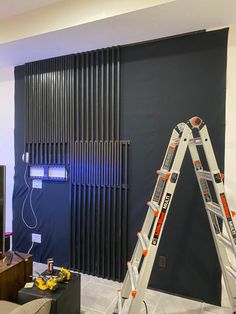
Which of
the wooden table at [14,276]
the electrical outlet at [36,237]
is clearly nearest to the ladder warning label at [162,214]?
the wooden table at [14,276]

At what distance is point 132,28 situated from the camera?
234cm

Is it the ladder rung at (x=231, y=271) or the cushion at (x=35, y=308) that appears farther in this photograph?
the ladder rung at (x=231, y=271)

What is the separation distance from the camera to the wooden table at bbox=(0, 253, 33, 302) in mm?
1920

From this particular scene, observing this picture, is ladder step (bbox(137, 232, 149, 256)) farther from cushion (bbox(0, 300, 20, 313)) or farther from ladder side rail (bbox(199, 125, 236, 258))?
cushion (bbox(0, 300, 20, 313))

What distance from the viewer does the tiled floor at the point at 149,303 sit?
7.34 feet

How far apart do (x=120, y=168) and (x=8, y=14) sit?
207cm

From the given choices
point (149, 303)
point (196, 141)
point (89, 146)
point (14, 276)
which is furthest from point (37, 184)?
point (196, 141)

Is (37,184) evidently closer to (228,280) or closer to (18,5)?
(18,5)

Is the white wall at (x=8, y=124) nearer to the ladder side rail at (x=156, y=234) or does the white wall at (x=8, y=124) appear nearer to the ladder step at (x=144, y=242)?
the ladder step at (x=144, y=242)

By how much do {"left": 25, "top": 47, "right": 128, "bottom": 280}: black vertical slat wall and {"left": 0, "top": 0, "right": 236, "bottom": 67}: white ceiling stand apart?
0.69 ft

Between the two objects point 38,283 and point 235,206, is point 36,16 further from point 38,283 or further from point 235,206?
point 235,206

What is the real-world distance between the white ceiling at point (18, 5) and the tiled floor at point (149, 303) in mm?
3005

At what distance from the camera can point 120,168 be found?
272 cm

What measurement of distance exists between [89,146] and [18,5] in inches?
63.7
